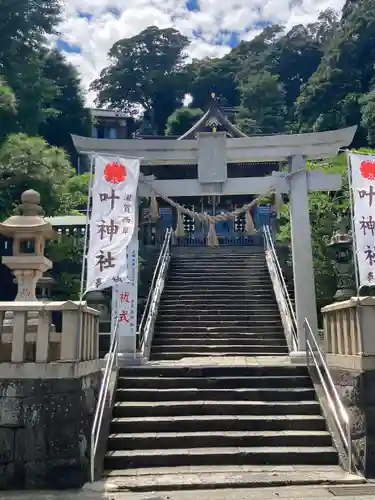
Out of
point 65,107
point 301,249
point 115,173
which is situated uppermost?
point 65,107

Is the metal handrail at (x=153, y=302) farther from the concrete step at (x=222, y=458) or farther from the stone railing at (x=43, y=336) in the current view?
the stone railing at (x=43, y=336)

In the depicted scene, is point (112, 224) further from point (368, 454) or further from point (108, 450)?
point (368, 454)

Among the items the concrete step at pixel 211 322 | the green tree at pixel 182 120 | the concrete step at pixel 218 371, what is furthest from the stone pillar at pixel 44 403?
the green tree at pixel 182 120

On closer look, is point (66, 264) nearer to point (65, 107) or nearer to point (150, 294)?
point (150, 294)

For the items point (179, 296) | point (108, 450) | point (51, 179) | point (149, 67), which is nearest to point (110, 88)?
point (149, 67)

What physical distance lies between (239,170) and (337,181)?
15.3m

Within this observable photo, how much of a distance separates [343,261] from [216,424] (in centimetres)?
827

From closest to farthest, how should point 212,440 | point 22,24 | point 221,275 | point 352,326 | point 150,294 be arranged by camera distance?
point 352,326 < point 212,440 < point 150,294 < point 221,275 < point 22,24

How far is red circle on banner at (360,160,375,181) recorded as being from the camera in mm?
7473

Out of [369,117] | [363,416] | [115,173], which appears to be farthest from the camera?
[369,117]

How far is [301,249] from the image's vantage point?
32.3ft

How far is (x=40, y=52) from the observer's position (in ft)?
109

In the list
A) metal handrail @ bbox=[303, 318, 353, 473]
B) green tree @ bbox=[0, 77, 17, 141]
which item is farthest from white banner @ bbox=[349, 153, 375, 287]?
green tree @ bbox=[0, 77, 17, 141]

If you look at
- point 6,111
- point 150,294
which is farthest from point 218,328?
point 6,111
